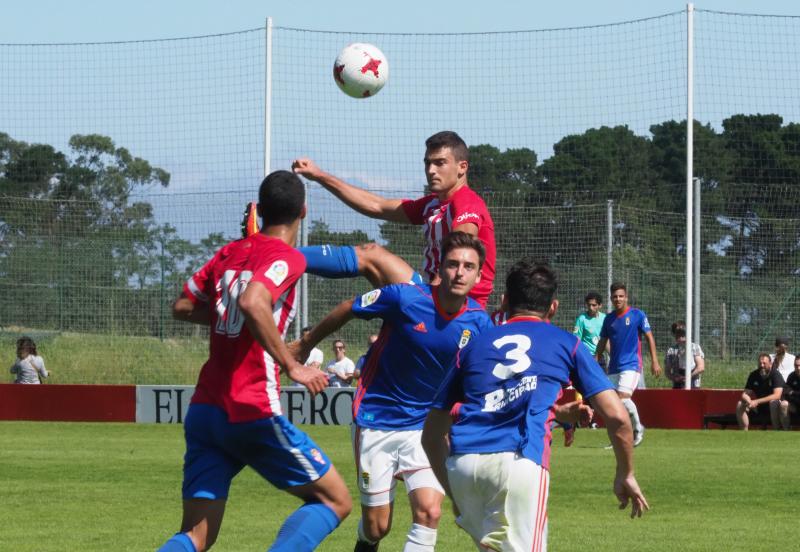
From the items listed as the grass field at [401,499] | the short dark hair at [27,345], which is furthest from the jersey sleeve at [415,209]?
the short dark hair at [27,345]

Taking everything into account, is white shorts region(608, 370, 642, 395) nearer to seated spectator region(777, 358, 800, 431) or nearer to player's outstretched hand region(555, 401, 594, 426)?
seated spectator region(777, 358, 800, 431)

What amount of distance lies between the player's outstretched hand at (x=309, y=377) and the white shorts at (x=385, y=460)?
4.72 feet

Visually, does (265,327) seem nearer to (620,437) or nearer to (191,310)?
(191,310)

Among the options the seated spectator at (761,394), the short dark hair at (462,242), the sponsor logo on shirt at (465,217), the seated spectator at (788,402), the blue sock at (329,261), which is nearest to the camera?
the short dark hair at (462,242)

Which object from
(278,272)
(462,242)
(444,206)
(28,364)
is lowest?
(28,364)

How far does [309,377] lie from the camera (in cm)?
596

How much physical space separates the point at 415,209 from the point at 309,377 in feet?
9.95

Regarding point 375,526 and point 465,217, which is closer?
point 375,526

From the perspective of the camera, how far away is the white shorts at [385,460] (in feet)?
24.3

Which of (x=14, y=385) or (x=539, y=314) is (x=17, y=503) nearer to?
(x=539, y=314)

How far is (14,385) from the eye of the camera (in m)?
24.6

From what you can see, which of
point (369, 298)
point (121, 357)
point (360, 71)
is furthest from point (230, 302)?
point (121, 357)

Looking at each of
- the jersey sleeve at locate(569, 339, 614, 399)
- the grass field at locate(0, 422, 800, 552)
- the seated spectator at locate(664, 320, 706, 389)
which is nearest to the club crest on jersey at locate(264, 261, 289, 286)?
the jersey sleeve at locate(569, 339, 614, 399)

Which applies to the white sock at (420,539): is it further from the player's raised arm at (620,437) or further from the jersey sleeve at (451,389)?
the player's raised arm at (620,437)
